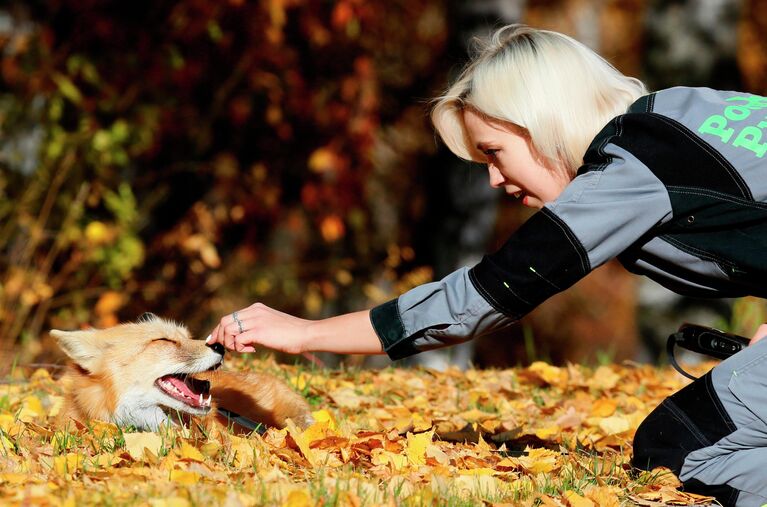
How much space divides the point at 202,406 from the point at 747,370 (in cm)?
203

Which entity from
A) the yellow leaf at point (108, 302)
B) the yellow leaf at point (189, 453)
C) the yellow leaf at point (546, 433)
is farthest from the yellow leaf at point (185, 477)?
the yellow leaf at point (108, 302)

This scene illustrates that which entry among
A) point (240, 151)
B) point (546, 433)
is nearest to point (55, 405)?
point (546, 433)

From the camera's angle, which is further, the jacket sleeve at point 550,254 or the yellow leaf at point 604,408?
the yellow leaf at point 604,408

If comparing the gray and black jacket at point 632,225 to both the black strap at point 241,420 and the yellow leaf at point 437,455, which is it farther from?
the black strap at point 241,420

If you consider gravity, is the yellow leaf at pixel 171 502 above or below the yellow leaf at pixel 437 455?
above

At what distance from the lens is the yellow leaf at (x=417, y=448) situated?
3.33 m

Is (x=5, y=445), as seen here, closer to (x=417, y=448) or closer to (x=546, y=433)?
(x=417, y=448)

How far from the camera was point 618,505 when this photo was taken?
119 inches

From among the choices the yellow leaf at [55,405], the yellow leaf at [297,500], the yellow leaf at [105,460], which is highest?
the yellow leaf at [297,500]

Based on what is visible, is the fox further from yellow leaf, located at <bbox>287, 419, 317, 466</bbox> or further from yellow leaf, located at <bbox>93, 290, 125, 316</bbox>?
yellow leaf, located at <bbox>93, 290, 125, 316</bbox>

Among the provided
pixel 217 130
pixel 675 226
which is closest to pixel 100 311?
pixel 217 130

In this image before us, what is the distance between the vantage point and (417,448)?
11.0ft

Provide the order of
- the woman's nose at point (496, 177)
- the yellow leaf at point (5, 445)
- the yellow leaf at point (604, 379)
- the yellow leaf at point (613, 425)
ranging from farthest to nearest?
the yellow leaf at point (604, 379) < the yellow leaf at point (613, 425) < the woman's nose at point (496, 177) < the yellow leaf at point (5, 445)

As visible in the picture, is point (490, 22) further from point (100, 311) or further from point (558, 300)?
point (558, 300)
